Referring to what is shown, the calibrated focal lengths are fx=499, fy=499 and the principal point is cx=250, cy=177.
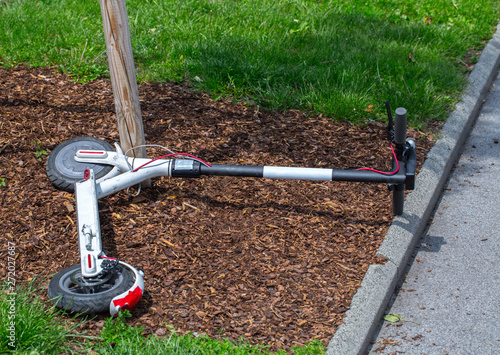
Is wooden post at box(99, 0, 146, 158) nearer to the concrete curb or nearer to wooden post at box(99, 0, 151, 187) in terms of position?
wooden post at box(99, 0, 151, 187)

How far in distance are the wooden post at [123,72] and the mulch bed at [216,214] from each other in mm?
439

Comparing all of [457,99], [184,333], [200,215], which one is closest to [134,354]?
[184,333]

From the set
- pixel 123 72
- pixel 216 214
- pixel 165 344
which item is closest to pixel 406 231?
pixel 216 214

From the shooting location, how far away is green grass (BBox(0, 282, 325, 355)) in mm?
2312

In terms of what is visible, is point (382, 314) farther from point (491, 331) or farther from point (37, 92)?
point (37, 92)

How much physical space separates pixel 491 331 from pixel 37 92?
402 cm

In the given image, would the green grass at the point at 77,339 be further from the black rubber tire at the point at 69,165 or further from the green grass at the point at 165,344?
the black rubber tire at the point at 69,165

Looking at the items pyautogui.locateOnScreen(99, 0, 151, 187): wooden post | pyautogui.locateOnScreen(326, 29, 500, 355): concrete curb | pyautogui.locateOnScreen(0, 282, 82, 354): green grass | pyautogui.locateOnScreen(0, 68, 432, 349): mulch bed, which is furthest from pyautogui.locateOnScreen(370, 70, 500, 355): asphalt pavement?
pyautogui.locateOnScreen(99, 0, 151, 187): wooden post

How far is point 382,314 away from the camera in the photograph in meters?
3.01

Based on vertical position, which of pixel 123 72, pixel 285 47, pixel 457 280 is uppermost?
pixel 123 72

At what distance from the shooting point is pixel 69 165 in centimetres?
352

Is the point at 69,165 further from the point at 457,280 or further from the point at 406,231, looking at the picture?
the point at 457,280

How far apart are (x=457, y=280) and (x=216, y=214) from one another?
166 centimetres

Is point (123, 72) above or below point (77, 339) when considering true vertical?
above
